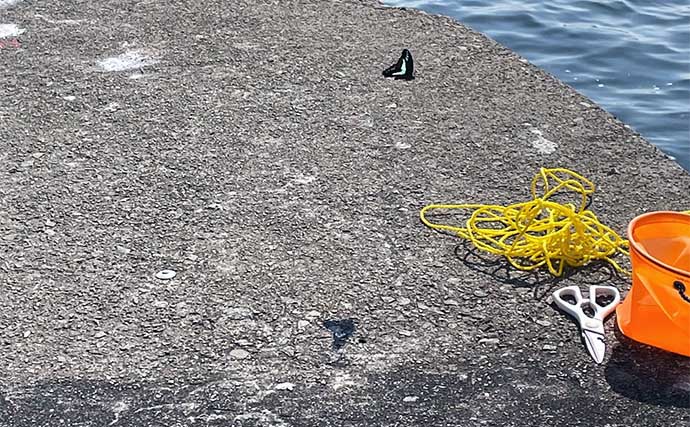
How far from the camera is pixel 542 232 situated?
3967mm

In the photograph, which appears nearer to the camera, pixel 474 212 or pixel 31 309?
pixel 31 309

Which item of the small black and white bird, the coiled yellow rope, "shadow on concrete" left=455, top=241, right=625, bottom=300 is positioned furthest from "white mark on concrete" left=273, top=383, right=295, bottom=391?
the small black and white bird

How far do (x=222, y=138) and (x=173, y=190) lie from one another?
1.93 ft

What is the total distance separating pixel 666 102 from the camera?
778 centimetres

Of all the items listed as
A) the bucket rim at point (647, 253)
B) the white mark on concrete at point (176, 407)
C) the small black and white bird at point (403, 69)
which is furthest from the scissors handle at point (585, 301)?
the small black and white bird at point (403, 69)

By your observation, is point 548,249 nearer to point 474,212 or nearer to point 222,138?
point 474,212

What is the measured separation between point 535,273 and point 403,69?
2.08 meters

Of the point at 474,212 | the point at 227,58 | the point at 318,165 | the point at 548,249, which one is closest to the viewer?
the point at 548,249

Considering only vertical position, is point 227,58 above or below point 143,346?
above

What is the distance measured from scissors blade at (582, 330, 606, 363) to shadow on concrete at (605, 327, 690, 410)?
36mm

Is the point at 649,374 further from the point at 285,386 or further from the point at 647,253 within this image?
the point at 285,386

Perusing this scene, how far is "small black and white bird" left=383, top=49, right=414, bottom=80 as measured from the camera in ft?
17.9

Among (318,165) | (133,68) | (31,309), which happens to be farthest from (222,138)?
(31,309)

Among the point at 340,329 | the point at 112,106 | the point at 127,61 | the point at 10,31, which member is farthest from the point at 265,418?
the point at 10,31
